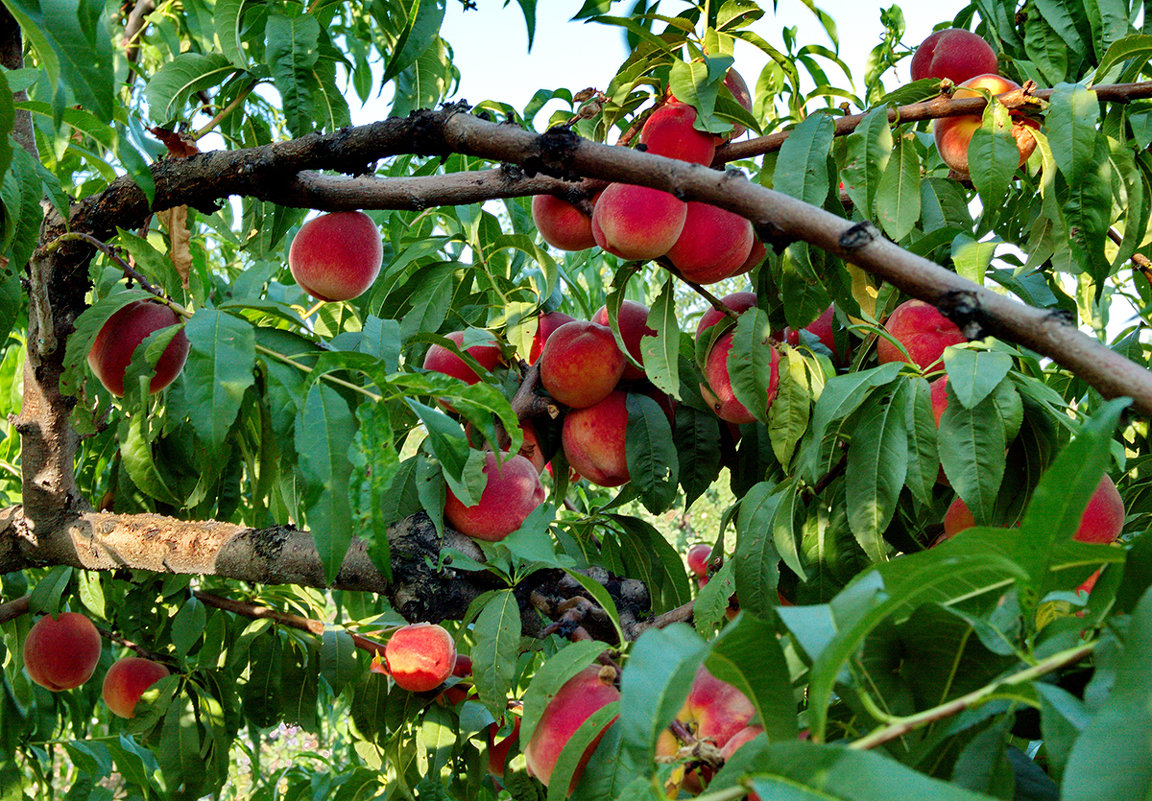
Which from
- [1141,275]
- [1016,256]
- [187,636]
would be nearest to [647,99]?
[1016,256]

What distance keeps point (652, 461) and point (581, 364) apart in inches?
6.3

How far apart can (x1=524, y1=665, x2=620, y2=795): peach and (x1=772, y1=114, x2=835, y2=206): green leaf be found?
495 mm

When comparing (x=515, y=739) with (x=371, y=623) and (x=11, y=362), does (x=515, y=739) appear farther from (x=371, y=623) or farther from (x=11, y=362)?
(x=11, y=362)

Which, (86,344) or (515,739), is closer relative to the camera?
(86,344)

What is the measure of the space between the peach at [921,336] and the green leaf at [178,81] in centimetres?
96

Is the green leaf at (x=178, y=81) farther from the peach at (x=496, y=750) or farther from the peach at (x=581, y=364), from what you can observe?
the peach at (x=496, y=750)

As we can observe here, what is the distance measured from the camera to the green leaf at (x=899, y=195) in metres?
0.96

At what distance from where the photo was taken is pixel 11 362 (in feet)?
6.21

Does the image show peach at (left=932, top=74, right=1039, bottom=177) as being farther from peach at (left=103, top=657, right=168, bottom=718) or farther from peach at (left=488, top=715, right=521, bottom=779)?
peach at (left=103, top=657, right=168, bottom=718)

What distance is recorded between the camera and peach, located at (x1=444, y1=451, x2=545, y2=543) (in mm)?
1088

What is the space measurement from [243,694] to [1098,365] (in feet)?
4.58

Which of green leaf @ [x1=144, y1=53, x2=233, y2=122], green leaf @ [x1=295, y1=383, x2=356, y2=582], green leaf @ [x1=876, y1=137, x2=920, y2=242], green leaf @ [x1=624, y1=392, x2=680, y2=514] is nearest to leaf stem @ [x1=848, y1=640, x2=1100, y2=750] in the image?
green leaf @ [x1=295, y1=383, x2=356, y2=582]

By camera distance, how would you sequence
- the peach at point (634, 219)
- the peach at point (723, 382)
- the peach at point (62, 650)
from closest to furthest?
the peach at point (634, 219)
the peach at point (723, 382)
the peach at point (62, 650)

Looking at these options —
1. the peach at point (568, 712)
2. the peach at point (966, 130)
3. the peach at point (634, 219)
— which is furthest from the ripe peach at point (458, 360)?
the peach at point (966, 130)
